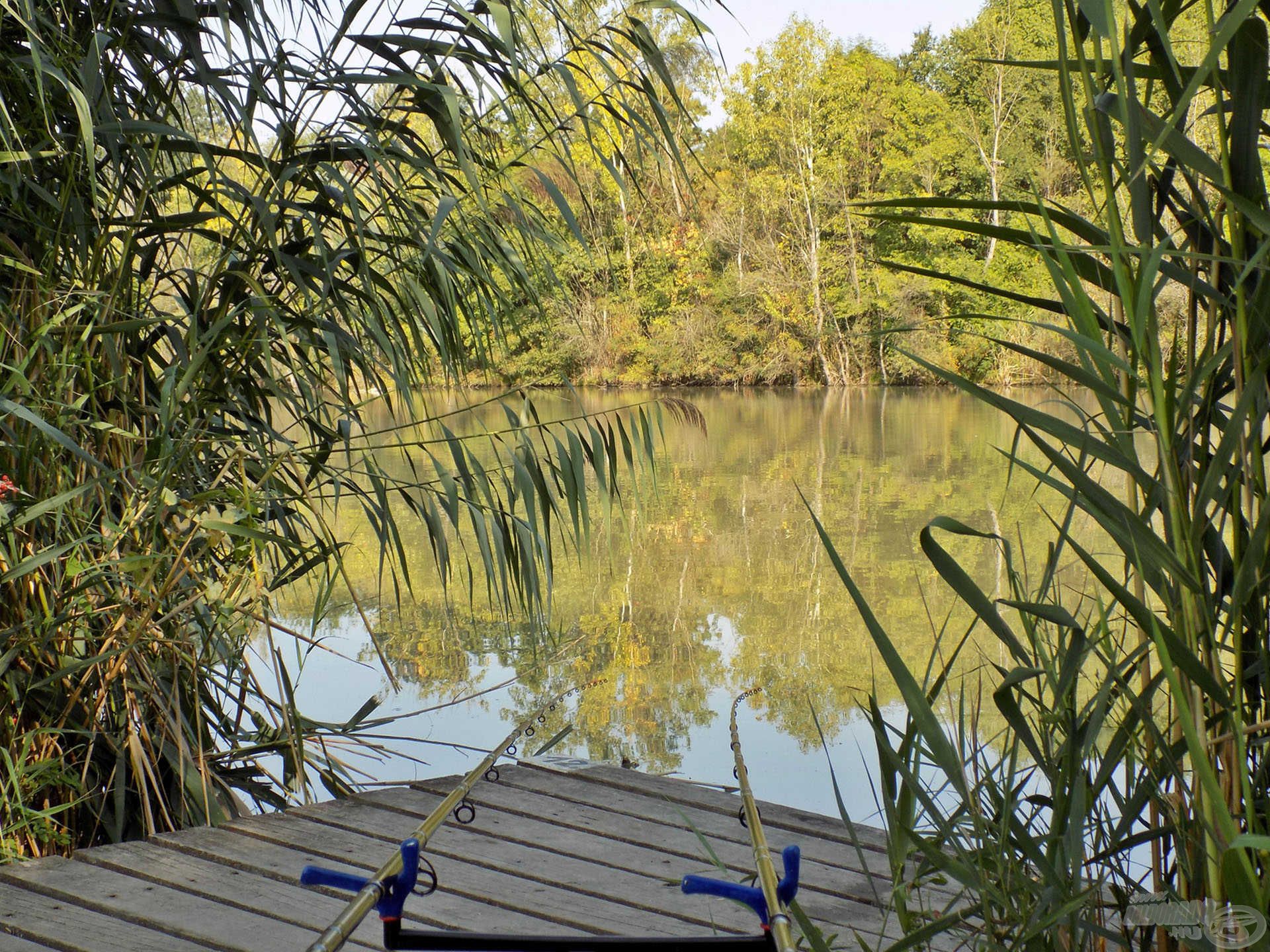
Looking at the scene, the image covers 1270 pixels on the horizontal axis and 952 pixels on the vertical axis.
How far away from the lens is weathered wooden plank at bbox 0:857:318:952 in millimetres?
1453

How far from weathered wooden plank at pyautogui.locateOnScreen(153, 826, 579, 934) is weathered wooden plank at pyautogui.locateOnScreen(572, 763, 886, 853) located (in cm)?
31

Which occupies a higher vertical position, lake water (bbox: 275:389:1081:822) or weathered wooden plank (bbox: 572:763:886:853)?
weathered wooden plank (bbox: 572:763:886:853)

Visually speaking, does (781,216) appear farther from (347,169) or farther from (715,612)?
(347,169)

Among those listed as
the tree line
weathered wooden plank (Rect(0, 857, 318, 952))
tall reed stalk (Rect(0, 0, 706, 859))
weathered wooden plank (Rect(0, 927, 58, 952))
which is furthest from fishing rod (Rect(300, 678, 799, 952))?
the tree line

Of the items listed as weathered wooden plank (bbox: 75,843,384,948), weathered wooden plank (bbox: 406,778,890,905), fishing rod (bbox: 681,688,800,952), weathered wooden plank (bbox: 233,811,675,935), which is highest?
fishing rod (bbox: 681,688,800,952)

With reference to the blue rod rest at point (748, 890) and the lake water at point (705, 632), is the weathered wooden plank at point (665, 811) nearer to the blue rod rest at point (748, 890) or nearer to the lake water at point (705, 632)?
the lake water at point (705, 632)

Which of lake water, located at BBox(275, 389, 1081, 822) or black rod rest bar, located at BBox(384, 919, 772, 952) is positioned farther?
lake water, located at BBox(275, 389, 1081, 822)

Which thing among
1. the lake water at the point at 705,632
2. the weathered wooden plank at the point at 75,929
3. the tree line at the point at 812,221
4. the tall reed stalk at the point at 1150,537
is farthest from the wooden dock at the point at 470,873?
the tree line at the point at 812,221

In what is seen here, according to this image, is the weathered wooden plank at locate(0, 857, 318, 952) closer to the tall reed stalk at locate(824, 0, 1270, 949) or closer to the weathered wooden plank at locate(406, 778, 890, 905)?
the weathered wooden plank at locate(406, 778, 890, 905)

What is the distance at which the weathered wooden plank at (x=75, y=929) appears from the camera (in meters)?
1.43

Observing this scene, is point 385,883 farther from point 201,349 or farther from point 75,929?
point 201,349

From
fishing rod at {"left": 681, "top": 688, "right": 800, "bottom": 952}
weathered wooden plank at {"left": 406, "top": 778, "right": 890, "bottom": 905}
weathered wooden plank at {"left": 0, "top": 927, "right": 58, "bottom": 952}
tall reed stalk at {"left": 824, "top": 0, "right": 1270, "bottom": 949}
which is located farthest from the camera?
weathered wooden plank at {"left": 406, "top": 778, "right": 890, "bottom": 905}

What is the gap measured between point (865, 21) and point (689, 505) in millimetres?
18003

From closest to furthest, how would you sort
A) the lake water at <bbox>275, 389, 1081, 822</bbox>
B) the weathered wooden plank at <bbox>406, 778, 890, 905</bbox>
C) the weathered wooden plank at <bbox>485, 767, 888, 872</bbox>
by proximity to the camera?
the weathered wooden plank at <bbox>406, 778, 890, 905</bbox>
the weathered wooden plank at <bbox>485, 767, 888, 872</bbox>
the lake water at <bbox>275, 389, 1081, 822</bbox>
